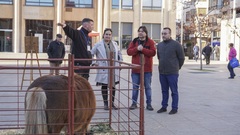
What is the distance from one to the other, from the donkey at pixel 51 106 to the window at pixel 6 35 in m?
41.6

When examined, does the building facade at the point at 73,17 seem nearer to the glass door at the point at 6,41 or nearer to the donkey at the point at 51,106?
the glass door at the point at 6,41

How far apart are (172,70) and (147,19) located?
126 ft

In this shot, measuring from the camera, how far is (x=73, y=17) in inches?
1786

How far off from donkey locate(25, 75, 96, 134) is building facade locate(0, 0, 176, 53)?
3918 cm

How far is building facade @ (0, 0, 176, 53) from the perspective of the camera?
145 ft

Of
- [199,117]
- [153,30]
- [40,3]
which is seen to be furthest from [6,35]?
[199,117]

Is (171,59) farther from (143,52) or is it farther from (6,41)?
(6,41)

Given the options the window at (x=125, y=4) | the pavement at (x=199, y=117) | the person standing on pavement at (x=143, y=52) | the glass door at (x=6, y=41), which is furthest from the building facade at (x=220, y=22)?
the person standing on pavement at (x=143, y=52)

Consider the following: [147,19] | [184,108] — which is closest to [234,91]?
[184,108]

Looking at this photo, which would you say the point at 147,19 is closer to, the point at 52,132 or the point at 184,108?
the point at 184,108

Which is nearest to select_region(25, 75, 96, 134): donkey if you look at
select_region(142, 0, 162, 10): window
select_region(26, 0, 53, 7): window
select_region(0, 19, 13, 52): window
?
select_region(26, 0, 53, 7): window

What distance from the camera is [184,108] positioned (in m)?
10.1

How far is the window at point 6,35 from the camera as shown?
4447 cm

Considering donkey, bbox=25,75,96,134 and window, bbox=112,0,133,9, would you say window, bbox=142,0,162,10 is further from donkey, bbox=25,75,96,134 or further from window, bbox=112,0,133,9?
donkey, bbox=25,75,96,134
